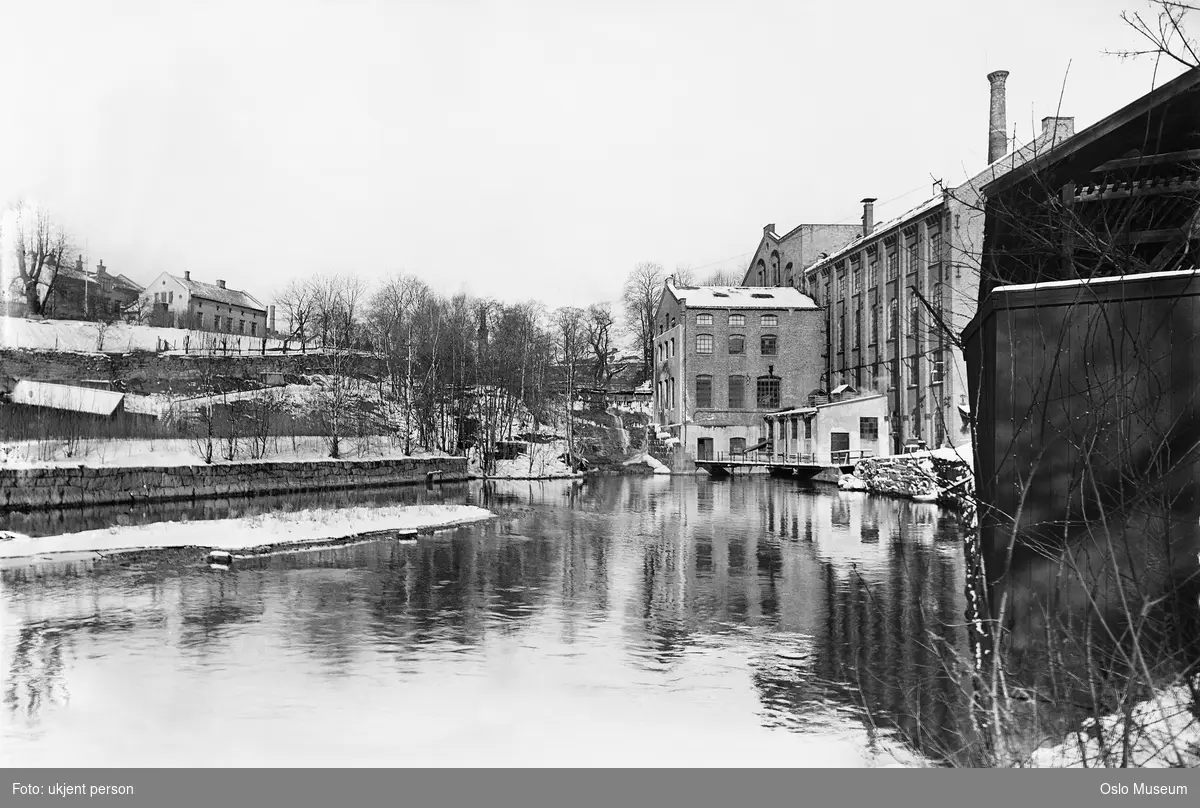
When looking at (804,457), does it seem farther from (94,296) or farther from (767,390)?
(94,296)

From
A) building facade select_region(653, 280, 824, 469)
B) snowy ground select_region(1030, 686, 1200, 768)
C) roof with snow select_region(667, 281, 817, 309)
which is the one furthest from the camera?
roof with snow select_region(667, 281, 817, 309)

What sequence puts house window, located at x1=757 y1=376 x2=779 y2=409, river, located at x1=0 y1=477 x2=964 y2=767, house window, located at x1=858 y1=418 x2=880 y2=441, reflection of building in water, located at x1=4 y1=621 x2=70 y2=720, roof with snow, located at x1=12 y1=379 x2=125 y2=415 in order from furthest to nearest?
house window, located at x1=757 y1=376 x2=779 y2=409, house window, located at x1=858 y1=418 x2=880 y2=441, roof with snow, located at x1=12 y1=379 x2=125 y2=415, reflection of building in water, located at x1=4 y1=621 x2=70 y2=720, river, located at x1=0 y1=477 x2=964 y2=767

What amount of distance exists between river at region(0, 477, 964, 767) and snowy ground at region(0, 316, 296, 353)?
4077cm

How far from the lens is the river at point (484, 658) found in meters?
5.30

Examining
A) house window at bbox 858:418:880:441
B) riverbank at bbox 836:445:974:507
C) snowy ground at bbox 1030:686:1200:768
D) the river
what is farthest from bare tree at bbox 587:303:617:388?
snowy ground at bbox 1030:686:1200:768

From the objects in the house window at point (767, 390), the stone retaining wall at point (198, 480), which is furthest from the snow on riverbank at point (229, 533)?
the house window at point (767, 390)

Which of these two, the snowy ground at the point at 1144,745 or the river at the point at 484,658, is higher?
the snowy ground at the point at 1144,745

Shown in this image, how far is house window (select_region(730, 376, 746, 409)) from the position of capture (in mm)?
53812

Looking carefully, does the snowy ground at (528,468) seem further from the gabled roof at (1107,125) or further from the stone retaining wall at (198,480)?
the gabled roof at (1107,125)

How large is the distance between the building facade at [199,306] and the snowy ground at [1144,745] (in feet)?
221

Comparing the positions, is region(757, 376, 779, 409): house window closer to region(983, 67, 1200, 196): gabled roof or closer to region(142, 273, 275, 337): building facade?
region(142, 273, 275, 337): building facade

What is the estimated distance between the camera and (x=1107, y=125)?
21.5ft

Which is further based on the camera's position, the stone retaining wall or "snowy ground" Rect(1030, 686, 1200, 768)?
the stone retaining wall

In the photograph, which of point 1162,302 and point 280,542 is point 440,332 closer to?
point 280,542
